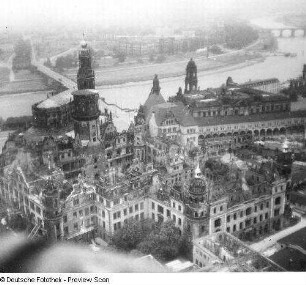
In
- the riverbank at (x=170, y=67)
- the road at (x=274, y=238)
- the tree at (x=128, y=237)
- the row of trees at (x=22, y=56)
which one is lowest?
the road at (x=274, y=238)

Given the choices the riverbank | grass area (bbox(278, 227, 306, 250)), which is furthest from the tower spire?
grass area (bbox(278, 227, 306, 250))

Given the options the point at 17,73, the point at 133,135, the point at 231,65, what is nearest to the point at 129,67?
the point at 133,135

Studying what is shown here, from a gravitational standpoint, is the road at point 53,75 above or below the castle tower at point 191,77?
above

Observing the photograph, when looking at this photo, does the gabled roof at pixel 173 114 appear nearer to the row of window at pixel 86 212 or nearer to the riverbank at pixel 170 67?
the riverbank at pixel 170 67

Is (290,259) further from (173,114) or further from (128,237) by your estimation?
(173,114)

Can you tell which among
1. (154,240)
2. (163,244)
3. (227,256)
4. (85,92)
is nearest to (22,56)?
(85,92)

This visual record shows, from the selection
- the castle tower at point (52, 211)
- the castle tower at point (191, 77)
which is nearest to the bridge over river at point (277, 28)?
the castle tower at point (191, 77)
